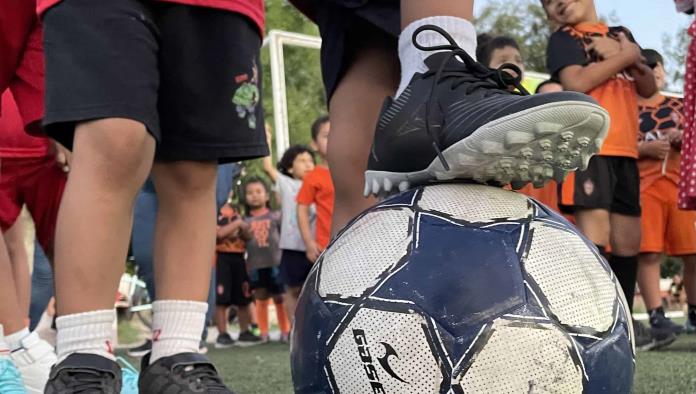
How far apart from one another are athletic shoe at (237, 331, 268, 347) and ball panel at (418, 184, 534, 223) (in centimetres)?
567

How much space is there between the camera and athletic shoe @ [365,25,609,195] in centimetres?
135

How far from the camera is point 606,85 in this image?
4.12 meters

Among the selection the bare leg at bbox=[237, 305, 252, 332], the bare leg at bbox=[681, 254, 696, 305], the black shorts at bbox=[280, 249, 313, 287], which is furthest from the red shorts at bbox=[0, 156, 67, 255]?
the bare leg at bbox=[237, 305, 252, 332]

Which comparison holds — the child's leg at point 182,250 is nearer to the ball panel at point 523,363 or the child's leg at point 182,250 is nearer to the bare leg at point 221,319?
the ball panel at point 523,363

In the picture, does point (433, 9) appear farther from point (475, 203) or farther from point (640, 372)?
point (640, 372)

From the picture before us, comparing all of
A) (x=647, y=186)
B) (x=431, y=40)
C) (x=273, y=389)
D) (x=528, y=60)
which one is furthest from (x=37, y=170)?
(x=528, y=60)

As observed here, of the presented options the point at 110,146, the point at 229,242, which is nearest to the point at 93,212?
the point at 110,146

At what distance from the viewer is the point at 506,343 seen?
48.7 inches

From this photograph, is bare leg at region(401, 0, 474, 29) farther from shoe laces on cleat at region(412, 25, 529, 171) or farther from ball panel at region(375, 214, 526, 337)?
ball panel at region(375, 214, 526, 337)

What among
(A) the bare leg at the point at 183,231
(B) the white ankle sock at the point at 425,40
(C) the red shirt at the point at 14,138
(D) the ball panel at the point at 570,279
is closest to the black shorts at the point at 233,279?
(C) the red shirt at the point at 14,138

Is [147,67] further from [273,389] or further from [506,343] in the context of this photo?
[273,389]

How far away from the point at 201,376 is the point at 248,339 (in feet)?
18.2

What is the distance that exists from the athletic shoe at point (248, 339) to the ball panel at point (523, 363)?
5.82m

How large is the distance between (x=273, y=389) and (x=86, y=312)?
1532mm
